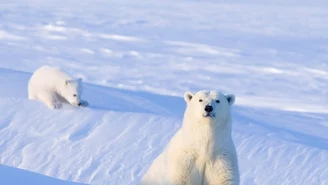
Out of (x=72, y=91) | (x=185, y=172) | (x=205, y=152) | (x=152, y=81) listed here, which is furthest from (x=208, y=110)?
(x=152, y=81)

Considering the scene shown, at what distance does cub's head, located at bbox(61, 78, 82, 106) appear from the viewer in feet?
22.5

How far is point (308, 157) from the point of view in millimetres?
6828

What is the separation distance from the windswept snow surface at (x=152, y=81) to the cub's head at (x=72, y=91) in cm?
20

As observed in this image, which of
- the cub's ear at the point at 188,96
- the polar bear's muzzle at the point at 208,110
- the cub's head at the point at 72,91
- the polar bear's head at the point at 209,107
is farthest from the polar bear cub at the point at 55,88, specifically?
the polar bear's muzzle at the point at 208,110

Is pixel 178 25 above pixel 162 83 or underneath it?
above

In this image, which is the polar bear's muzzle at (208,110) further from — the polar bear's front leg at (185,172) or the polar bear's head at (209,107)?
the polar bear's front leg at (185,172)

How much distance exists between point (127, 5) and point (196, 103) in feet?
90.8

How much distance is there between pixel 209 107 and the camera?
11.8 feet

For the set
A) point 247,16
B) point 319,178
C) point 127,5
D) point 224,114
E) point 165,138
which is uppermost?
point 127,5

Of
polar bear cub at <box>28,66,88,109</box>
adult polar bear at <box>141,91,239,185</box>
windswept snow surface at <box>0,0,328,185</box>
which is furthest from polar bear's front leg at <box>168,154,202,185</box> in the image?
polar bear cub at <box>28,66,88,109</box>

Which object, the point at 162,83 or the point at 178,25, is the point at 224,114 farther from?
the point at 178,25

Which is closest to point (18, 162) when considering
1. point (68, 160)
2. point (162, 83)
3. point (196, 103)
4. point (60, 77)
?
point (68, 160)

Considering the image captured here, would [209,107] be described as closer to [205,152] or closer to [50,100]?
[205,152]

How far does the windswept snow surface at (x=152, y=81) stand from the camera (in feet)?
21.6
